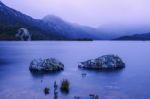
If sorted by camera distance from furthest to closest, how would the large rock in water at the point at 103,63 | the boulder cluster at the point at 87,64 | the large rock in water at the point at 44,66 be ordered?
the large rock in water at the point at 103,63
the boulder cluster at the point at 87,64
the large rock in water at the point at 44,66

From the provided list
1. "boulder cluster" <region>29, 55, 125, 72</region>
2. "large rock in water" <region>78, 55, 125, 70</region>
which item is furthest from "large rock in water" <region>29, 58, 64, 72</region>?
"large rock in water" <region>78, 55, 125, 70</region>

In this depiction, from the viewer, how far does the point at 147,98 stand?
48.8 meters

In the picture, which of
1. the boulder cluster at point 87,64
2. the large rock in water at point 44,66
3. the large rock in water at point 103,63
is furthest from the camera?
the large rock in water at point 103,63

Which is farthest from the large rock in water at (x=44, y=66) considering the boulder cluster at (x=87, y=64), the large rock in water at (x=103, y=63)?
the large rock in water at (x=103, y=63)

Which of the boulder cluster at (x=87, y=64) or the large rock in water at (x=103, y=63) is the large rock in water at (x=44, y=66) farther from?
the large rock in water at (x=103, y=63)

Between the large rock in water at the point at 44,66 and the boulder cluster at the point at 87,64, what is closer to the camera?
the large rock in water at the point at 44,66

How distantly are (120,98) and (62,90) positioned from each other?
10.8 m

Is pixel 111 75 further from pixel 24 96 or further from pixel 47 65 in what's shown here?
pixel 24 96

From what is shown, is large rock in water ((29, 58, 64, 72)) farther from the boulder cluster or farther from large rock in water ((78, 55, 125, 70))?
large rock in water ((78, 55, 125, 70))

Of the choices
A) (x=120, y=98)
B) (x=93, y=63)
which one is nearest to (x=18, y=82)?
(x=120, y=98)

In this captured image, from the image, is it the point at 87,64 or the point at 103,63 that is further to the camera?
the point at 87,64

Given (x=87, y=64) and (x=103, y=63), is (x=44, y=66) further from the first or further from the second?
(x=103, y=63)

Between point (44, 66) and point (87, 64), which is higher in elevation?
point (44, 66)

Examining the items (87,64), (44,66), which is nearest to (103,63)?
(87,64)
